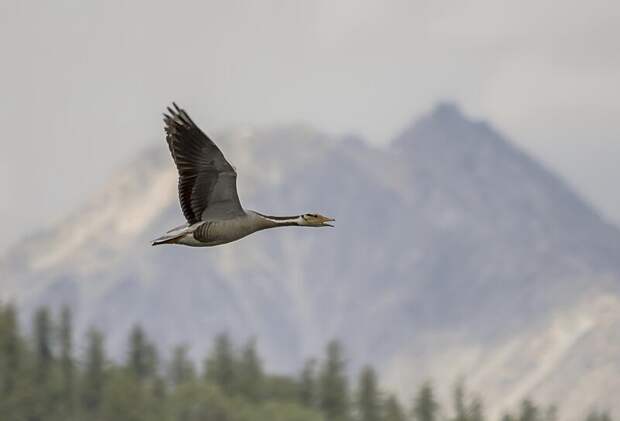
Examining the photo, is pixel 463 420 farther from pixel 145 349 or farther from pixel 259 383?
pixel 145 349

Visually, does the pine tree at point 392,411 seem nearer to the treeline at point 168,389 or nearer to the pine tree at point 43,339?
the treeline at point 168,389

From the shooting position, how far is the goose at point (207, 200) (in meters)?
30.7

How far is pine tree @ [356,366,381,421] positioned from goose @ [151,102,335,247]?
5459 inches

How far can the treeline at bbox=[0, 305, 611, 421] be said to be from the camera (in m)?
163

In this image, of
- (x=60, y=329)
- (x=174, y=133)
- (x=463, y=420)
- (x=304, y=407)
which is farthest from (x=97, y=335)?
(x=174, y=133)

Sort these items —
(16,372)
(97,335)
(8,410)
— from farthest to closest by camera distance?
1. (97,335)
2. (16,372)
3. (8,410)

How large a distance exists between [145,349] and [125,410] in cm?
2861

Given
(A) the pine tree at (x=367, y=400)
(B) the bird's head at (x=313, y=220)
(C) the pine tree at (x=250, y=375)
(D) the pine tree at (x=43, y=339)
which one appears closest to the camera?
(B) the bird's head at (x=313, y=220)

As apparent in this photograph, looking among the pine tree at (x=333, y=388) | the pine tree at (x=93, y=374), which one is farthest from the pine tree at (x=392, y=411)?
the pine tree at (x=93, y=374)

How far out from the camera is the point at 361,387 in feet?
558

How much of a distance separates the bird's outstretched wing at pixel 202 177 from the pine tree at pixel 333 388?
13916 cm

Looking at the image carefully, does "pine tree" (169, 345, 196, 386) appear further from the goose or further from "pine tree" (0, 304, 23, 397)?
the goose

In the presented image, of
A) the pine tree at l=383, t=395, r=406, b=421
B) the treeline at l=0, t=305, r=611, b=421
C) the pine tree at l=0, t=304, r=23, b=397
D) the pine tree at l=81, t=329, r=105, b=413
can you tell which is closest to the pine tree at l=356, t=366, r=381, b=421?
the treeline at l=0, t=305, r=611, b=421

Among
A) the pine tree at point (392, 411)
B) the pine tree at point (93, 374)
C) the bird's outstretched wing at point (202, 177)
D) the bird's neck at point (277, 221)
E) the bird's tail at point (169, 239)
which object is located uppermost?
the pine tree at point (93, 374)
